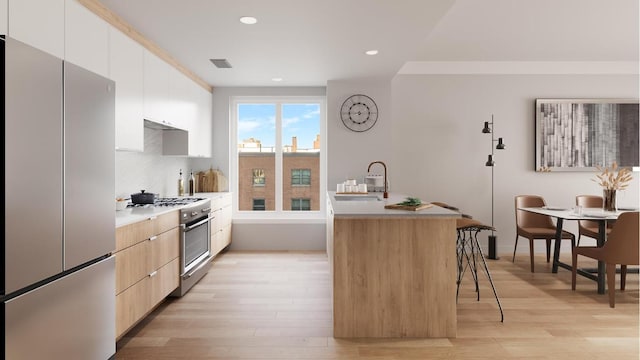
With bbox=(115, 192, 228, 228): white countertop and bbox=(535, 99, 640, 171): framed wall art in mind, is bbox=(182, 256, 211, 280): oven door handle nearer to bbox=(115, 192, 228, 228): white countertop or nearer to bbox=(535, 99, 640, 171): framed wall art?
bbox=(115, 192, 228, 228): white countertop

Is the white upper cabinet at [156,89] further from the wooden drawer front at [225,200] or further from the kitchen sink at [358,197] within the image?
the kitchen sink at [358,197]

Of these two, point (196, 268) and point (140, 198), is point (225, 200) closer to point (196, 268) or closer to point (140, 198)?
point (196, 268)

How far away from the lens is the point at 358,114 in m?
5.38

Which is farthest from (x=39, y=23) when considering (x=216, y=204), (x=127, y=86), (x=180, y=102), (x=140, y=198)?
(x=216, y=204)

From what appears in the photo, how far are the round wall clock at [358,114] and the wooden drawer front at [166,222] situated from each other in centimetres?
268

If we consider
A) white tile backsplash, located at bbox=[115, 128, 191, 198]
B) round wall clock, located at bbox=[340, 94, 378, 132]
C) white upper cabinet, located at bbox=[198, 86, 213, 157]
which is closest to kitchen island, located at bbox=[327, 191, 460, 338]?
white tile backsplash, located at bbox=[115, 128, 191, 198]

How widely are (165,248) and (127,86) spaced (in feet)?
4.40

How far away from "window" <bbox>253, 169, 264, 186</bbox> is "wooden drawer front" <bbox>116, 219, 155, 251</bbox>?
2999 mm

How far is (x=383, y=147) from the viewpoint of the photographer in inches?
213

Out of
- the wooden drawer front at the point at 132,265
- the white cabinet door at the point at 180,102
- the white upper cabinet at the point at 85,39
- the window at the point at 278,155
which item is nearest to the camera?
the white upper cabinet at the point at 85,39

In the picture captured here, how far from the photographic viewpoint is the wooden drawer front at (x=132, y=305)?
2553 mm

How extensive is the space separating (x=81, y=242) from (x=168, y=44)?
2.41 metres

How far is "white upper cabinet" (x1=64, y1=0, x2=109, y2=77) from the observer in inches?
95.2

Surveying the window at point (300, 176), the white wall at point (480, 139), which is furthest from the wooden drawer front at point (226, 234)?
the white wall at point (480, 139)
